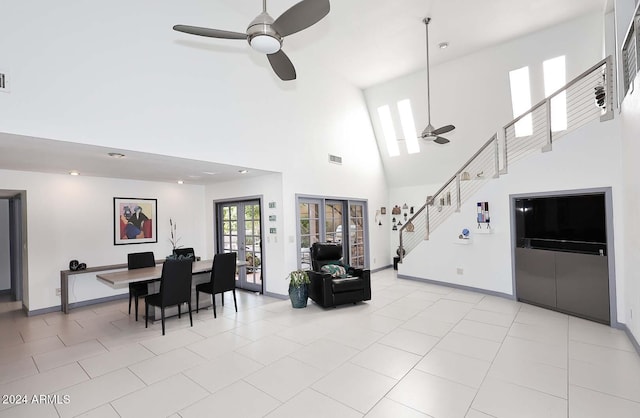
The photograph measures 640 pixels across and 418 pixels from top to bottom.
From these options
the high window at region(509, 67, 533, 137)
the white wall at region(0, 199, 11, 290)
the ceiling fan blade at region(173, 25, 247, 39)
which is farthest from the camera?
the white wall at region(0, 199, 11, 290)

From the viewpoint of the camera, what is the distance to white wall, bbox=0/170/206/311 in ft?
17.6

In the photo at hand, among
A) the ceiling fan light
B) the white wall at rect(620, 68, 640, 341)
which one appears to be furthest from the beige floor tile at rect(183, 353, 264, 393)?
the white wall at rect(620, 68, 640, 341)

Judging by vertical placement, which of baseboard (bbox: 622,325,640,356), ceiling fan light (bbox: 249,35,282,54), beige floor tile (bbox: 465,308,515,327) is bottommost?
beige floor tile (bbox: 465,308,515,327)

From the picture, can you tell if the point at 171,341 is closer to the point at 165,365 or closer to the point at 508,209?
the point at 165,365

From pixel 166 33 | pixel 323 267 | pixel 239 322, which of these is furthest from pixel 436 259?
pixel 166 33

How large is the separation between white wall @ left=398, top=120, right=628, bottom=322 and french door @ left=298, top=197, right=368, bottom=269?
1.29 m

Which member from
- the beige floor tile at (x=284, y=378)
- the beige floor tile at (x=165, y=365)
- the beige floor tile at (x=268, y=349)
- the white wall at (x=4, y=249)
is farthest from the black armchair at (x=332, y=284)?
the white wall at (x=4, y=249)

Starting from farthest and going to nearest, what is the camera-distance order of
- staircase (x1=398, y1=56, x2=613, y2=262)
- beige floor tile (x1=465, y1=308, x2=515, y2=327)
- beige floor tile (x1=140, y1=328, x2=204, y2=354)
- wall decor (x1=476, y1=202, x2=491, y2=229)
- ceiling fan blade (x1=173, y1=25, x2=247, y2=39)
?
wall decor (x1=476, y1=202, x2=491, y2=229), staircase (x1=398, y1=56, x2=613, y2=262), beige floor tile (x1=465, y1=308, x2=515, y2=327), beige floor tile (x1=140, y1=328, x2=204, y2=354), ceiling fan blade (x1=173, y1=25, x2=247, y2=39)

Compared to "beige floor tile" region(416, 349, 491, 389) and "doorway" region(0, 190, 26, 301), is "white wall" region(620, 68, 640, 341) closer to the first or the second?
"beige floor tile" region(416, 349, 491, 389)

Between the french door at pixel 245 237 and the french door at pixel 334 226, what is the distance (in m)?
0.92

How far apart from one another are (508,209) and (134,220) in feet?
24.2

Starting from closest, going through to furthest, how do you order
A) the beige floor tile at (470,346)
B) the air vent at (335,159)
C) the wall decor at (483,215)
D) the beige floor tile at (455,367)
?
the beige floor tile at (455,367)
the beige floor tile at (470,346)
the wall decor at (483,215)
the air vent at (335,159)

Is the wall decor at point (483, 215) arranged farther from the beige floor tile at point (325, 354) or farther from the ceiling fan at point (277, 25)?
the ceiling fan at point (277, 25)

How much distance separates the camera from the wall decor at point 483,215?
5.75 metres
